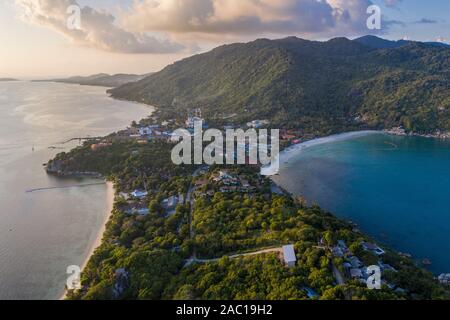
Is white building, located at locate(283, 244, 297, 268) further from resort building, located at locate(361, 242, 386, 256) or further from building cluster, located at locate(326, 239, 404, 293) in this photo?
resort building, located at locate(361, 242, 386, 256)

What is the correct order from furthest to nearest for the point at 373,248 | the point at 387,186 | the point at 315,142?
the point at 315,142
the point at 387,186
the point at 373,248

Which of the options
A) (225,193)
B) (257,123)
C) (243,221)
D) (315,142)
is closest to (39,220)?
(225,193)

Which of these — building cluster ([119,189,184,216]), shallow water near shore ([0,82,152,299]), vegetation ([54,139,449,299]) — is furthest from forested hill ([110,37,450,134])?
vegetation ([54,139,449,299])

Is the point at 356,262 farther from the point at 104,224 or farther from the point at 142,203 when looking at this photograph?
the point at 104,224

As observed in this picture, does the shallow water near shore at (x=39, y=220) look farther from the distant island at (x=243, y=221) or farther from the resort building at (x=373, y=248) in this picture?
the resort building at (x=373, y=248)
